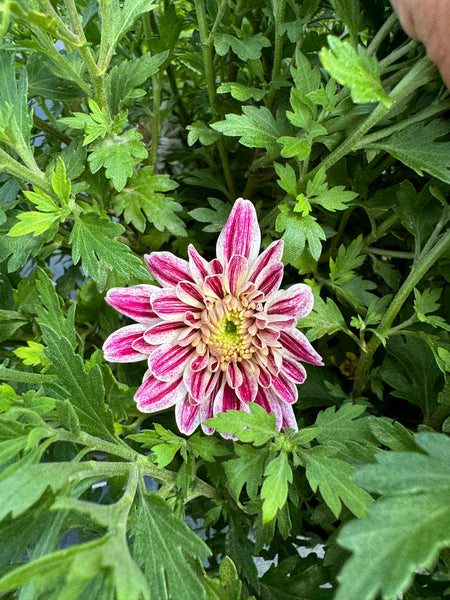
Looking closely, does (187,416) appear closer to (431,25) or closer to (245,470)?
(245,470)

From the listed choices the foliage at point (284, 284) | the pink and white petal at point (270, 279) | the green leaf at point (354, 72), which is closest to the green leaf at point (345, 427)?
the foliage at point (284, 284)

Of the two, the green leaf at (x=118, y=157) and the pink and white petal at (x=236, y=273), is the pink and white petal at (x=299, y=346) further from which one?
the green leaf at (x=118, y=157)

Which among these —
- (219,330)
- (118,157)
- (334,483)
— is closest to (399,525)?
(334,483)

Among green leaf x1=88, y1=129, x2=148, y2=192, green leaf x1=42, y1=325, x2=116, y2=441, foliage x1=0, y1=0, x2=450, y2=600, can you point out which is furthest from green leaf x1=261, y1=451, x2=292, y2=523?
green leaf x1=88, y1=129, x2=148, y2=192

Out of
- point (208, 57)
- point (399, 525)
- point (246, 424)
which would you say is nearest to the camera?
point (399, 525)

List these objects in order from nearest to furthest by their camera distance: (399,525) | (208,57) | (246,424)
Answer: (399,525) → (246,424) → (208,57)

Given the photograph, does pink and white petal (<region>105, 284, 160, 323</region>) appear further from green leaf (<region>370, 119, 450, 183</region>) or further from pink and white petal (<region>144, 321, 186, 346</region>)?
green leaf (<region>370, 119, 450, 183</region>)
